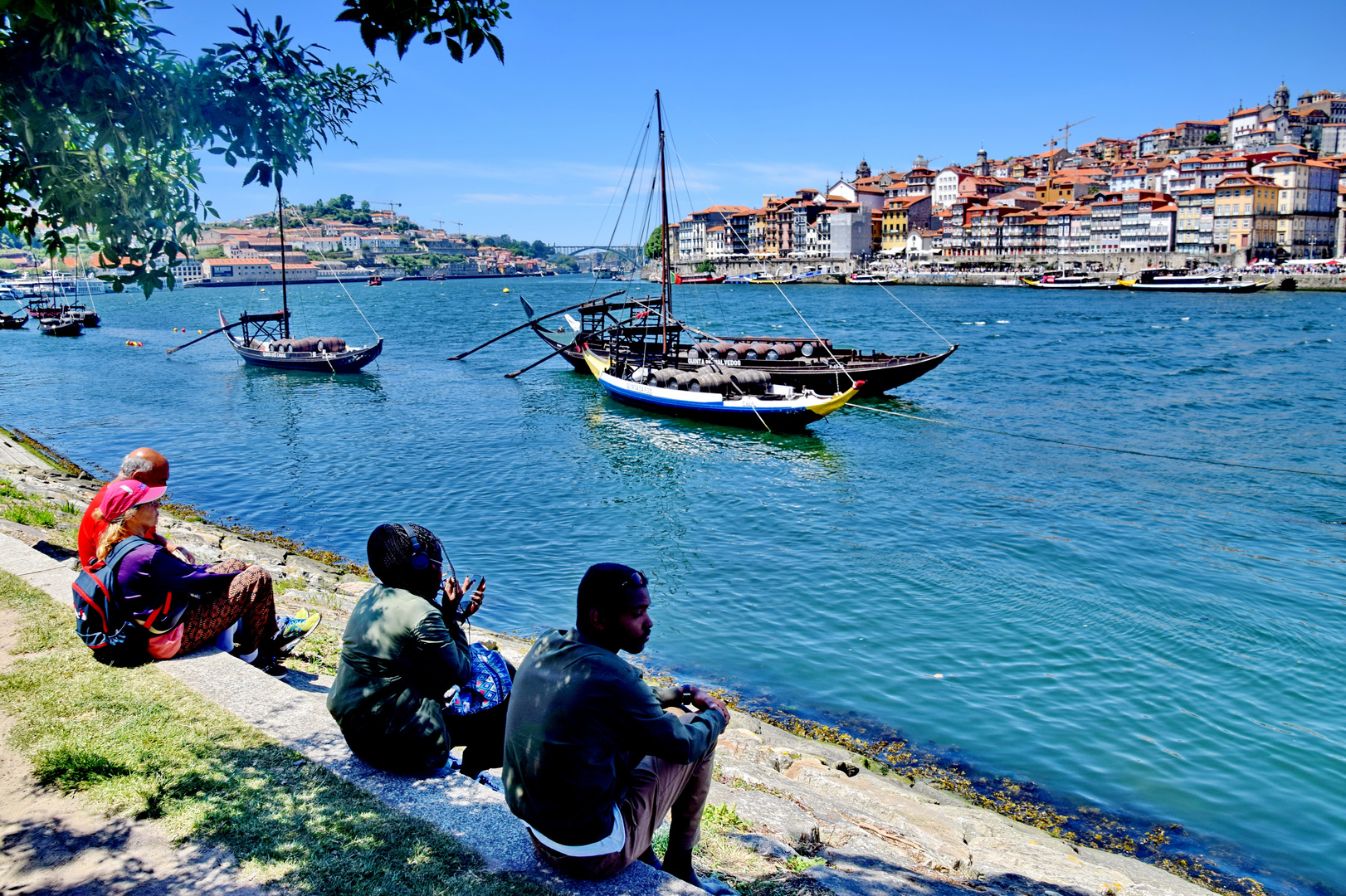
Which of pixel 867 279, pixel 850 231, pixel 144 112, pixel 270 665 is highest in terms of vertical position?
pixel 850 231

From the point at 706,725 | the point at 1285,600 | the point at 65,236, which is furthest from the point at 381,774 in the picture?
the point at 1285,600

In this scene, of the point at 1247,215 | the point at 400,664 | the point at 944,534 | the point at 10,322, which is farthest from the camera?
the point at 1247,215

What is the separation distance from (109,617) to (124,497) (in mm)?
794

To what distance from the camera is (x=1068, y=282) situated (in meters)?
119

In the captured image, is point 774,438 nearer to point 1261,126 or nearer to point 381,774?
point 381,774

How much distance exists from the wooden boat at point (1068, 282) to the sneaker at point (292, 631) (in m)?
121

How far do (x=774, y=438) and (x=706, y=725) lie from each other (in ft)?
72.9

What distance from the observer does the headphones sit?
4.19 metres

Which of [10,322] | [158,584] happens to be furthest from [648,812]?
[10,322]

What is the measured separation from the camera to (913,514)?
1705 cm

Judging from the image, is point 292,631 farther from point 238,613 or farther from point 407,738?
point 407,738

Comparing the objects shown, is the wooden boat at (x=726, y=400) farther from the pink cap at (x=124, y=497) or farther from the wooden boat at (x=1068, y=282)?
the wooden boat at (x=1068, y=282)

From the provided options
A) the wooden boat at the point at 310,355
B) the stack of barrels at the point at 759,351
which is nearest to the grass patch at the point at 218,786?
the stack of barrels at the point at 759,351

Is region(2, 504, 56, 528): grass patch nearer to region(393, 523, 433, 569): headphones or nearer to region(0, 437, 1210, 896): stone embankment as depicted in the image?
region(0, 437, 1210, 896): stone embankment
